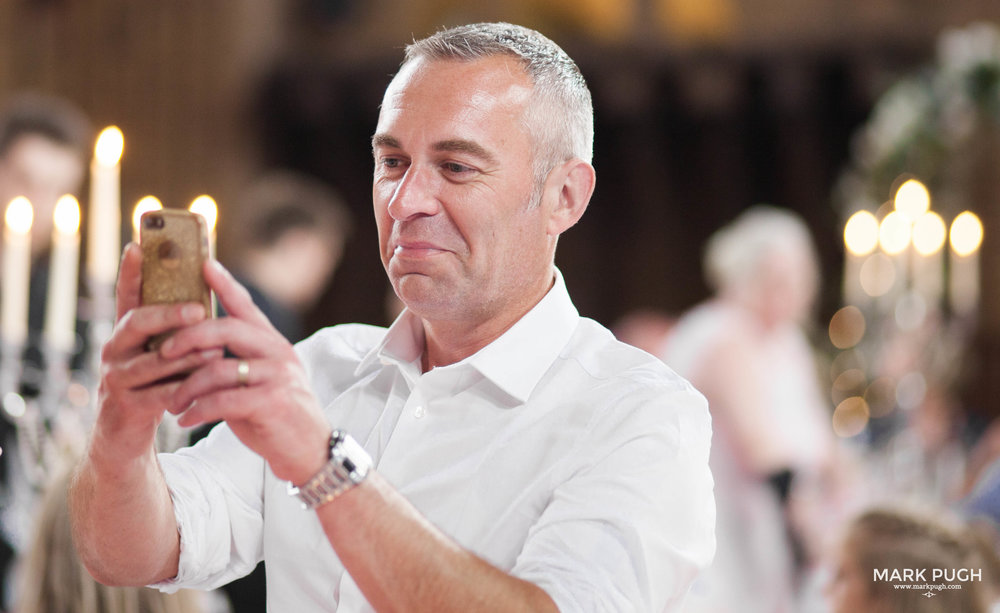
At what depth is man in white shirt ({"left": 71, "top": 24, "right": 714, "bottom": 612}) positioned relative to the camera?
3.34 feet

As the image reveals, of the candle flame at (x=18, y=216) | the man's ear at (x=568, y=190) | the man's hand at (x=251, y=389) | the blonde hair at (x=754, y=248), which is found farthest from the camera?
the blonde hair at (x=754, y=248)

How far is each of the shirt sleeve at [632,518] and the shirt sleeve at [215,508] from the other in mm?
423

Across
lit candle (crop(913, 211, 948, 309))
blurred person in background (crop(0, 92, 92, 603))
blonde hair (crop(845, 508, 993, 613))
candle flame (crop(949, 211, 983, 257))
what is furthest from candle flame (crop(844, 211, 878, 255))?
blurred person in background (crop(0, 92, 92, 603))

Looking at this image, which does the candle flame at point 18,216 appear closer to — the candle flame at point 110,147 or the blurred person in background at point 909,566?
the candle flame at point 110,147

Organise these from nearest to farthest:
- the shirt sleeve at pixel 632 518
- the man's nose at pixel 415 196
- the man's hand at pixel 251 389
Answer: the man's hand at pixel 251 389 → the shirt sleeve at pixel 632 518 → the man's nose at pixel 415 196

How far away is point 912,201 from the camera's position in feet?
11.9

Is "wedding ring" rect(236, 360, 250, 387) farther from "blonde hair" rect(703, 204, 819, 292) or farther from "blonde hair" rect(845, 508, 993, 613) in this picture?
"blonde hair" rect(703, 204, 819, 292)

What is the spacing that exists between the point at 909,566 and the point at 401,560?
1.32 metres

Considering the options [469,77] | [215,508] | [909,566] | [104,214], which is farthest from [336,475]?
[909,566]

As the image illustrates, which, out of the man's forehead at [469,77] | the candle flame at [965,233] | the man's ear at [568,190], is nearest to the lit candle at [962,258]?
the candle flame at [965,233]

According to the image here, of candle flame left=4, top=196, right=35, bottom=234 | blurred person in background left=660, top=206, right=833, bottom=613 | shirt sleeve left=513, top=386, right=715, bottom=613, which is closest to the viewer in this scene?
shirt sleeve left=513, top=386, right=715, bottom=613

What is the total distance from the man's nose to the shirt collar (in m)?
0.19

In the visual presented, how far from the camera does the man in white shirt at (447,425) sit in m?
1.02

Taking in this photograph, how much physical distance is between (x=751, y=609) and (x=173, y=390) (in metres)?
3.14
